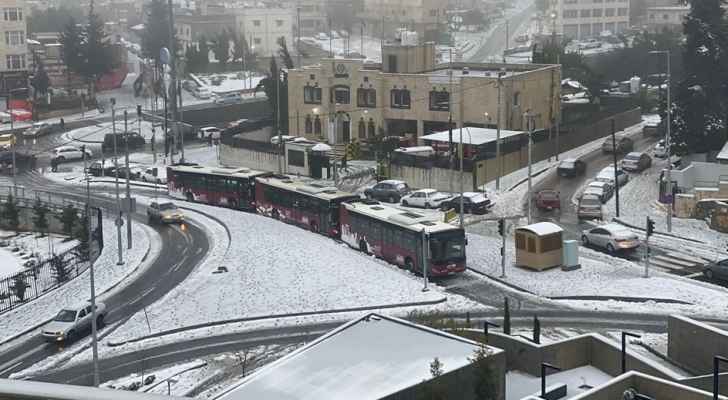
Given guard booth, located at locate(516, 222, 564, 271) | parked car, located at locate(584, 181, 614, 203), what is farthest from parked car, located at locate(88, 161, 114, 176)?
guard booth, located at locate(516, 222, 564, 271)

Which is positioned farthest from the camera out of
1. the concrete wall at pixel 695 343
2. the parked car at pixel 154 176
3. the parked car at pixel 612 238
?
the parked car at pixel 154 176

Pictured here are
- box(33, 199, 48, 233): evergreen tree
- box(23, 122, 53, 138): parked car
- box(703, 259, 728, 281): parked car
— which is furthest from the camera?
box(23, 122, 53, 138): parked car

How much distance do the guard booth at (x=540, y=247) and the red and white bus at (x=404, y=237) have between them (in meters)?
2.62

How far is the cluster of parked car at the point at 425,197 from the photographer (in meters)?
52.8

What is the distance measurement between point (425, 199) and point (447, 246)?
44.0 feet

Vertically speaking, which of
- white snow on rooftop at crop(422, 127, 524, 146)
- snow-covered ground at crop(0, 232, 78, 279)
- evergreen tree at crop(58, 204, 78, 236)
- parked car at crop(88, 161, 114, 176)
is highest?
white snow on rooftop at crop(422, 127, 524, 146)

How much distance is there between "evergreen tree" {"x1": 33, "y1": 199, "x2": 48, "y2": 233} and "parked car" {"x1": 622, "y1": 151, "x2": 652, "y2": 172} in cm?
3189

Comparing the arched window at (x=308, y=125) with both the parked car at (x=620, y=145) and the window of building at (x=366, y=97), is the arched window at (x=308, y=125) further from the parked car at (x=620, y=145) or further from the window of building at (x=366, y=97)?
the parked car at (x=620, y=145)

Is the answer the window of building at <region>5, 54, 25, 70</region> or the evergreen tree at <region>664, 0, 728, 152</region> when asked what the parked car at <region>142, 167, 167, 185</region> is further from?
the window of building at <region>5, 54, 25, 70</region>

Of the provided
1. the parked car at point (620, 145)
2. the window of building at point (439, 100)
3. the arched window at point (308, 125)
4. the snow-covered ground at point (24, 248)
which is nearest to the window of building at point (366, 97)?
the arched window at point (308, 125)

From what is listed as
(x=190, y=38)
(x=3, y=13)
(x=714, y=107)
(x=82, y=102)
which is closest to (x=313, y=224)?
(x=714, y=107)

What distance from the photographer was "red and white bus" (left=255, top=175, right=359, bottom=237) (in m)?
48.6

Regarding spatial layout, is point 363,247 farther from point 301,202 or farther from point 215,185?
point 215,185

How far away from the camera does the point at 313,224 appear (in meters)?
50.2
